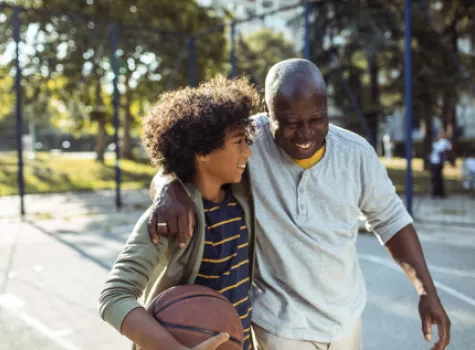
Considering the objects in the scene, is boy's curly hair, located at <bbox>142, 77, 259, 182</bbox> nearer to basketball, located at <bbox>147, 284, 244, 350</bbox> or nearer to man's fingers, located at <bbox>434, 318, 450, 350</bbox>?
basketball, located at <bbox>147, 284, 244, 350</bbox>

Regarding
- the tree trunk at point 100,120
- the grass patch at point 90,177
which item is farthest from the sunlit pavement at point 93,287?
the tree trunk at point 100,120

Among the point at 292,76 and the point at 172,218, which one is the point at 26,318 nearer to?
the point at 172,218

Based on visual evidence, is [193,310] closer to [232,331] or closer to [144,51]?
[232,331]

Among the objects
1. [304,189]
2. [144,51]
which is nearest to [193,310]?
[304,189]

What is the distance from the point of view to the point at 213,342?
1547mm

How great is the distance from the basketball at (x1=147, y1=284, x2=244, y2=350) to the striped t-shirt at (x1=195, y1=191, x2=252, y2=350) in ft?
0.32

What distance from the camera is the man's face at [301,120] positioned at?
189cm

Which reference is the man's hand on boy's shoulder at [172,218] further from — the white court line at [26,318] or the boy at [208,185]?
the white court line at [26,318]

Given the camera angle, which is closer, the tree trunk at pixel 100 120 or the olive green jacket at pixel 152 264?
the olive green jacket at pixel 152 264

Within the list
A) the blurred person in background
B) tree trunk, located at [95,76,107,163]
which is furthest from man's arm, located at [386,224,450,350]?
tree trunk, located at [95,76,107,163]

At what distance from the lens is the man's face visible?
74.4 inches

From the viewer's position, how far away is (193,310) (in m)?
1.66

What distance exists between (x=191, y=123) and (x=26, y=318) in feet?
10.2

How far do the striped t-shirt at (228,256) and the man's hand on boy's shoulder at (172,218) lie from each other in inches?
4.4
